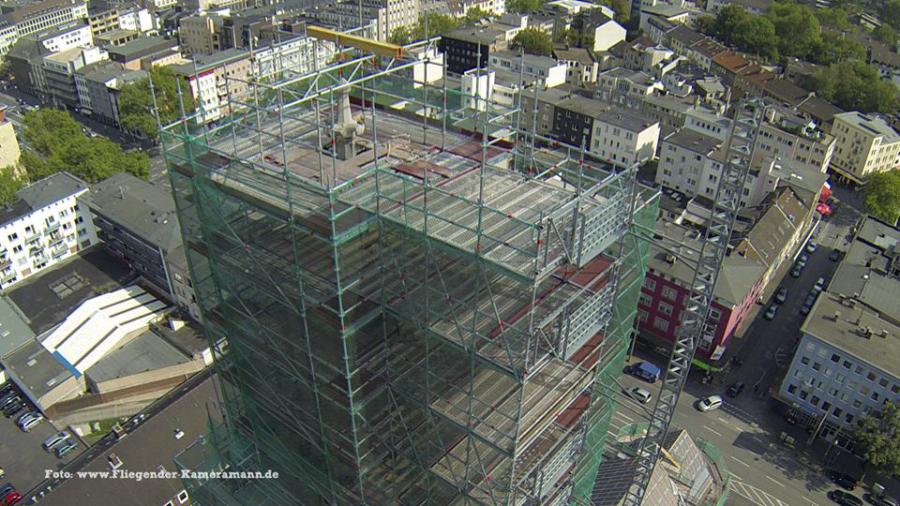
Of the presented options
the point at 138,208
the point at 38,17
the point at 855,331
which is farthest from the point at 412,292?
the point at 38,17

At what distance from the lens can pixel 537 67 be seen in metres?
106

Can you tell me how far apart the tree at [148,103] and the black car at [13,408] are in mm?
47743

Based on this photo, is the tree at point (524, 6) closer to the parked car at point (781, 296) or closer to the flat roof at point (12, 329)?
the parked car at point (781, 296)

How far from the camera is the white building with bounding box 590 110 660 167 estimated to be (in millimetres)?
87625

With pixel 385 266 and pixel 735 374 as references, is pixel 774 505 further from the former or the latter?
pixel 385 266

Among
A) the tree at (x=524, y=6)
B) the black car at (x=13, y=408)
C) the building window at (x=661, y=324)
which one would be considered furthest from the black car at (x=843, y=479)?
the tree at (x=524, y=6)

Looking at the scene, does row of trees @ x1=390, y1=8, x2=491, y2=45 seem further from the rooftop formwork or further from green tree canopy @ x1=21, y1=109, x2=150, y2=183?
the rooftop formwork

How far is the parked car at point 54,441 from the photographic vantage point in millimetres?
51344

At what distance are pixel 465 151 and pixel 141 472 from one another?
1337 inches

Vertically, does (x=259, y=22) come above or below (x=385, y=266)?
below

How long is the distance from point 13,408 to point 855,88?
12214 cm

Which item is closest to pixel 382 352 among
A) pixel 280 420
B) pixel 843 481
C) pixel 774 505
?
pixel 280 420

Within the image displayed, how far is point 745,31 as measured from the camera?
135 meters

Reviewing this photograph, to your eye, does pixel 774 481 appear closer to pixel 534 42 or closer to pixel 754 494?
pixel 754 494
